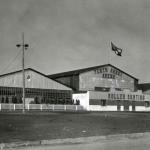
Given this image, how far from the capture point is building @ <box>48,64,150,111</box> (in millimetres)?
60000

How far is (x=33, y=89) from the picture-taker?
56.6 meters

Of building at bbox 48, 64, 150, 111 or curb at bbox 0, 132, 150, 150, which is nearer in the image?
curb at bbox 0, 132, 150, 150

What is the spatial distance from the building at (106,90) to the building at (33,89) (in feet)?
11.4

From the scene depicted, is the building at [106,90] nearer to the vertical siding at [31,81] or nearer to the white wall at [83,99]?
the white wall at [83,99]

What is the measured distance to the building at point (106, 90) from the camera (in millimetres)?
60000

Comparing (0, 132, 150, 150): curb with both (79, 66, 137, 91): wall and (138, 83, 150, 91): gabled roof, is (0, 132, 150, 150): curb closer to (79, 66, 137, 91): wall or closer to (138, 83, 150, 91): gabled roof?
(79, 66, 137, 91): wall

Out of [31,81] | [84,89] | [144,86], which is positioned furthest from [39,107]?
[144,86]

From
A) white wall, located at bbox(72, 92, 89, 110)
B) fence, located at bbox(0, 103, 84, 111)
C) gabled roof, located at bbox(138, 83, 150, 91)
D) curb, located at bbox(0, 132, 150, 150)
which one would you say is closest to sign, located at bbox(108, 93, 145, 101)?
white wall, located at bbox(72, 92, 89, 110)

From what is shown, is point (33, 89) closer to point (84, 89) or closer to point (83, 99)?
point (83, 99)

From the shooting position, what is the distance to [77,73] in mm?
65312

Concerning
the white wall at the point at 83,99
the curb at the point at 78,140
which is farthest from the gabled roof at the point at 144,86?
the curb at the point at 78,140

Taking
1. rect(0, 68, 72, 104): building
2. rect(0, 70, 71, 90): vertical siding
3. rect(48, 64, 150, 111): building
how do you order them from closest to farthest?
1. rect(0, 68, 72, 104): building
2. rect(0, 70, 71, 90): vertical siding
3. rect(48, 64, 150, 111): building

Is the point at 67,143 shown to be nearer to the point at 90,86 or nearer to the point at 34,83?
the point at 34,83

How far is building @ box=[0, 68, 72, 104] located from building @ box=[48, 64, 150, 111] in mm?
3467
